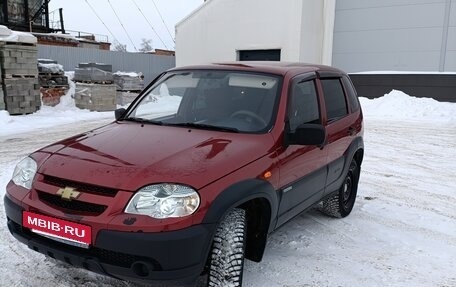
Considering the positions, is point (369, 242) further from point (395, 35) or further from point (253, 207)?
point (395, 35)

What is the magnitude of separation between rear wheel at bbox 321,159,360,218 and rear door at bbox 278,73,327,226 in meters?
0.67

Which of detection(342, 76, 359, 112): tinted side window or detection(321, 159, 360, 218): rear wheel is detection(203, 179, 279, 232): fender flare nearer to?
detection(321, 159, 360, 218): rear wheel

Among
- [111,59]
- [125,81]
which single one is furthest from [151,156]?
[111,59]

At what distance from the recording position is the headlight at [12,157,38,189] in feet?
9.89

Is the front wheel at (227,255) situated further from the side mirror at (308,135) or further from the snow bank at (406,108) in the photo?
the snow bank at (406,108)

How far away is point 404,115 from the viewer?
14.5m

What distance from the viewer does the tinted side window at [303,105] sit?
368 cm

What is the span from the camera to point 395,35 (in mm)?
18219

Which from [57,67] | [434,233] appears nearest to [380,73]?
[57,67]

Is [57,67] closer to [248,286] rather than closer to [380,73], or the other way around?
[380,73]

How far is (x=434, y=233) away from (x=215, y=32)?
1835cm

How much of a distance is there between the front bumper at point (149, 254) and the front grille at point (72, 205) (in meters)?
0.15

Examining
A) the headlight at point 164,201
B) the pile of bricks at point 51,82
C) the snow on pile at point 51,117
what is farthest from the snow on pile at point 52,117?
the headlight at point 164,201

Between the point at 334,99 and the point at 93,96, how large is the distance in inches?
461
